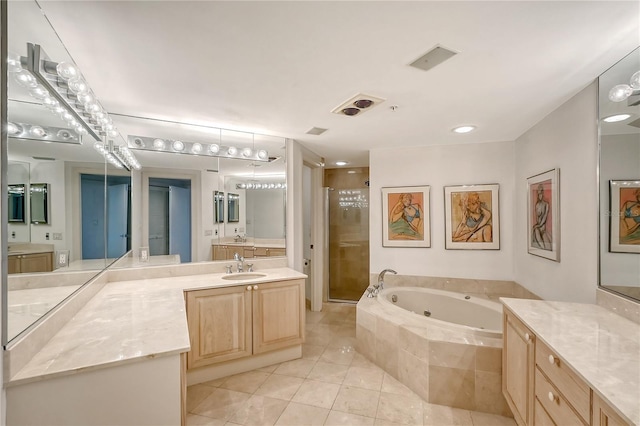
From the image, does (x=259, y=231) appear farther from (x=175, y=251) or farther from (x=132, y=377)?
(x=132, y=377)

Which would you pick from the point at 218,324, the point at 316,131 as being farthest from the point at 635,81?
the point at 218,324

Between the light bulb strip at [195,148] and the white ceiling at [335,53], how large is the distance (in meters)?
0.26

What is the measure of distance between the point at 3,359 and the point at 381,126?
2763 mm

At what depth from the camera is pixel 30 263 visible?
1.18 m

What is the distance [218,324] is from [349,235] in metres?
2.78

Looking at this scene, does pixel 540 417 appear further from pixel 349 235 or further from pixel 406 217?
pixel 349 235

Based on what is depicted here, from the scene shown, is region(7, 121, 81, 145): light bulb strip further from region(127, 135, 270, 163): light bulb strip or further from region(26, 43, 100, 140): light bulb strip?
region(127, 135, 270, 163): light bulb strip

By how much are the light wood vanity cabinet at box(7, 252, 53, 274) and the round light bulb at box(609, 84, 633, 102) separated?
2903mm

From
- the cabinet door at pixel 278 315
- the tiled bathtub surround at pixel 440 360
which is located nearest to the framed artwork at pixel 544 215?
the tiled bathtub surround at pixel 440 360

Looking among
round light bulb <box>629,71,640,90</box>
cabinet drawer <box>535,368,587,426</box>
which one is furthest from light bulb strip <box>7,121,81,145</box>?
round light bulb <box>629,71,640,90</box>

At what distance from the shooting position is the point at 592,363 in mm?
1043

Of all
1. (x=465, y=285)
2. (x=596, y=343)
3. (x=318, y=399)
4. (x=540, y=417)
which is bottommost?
(x=318, y=399)

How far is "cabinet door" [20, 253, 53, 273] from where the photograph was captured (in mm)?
1124

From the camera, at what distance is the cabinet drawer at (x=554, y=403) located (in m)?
1.08
